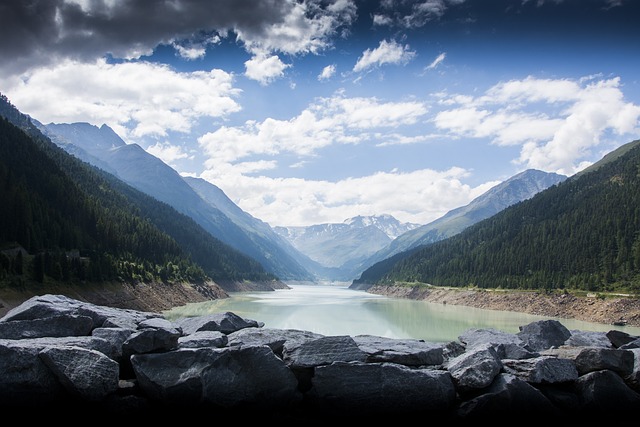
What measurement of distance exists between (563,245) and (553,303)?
40973 millimetres

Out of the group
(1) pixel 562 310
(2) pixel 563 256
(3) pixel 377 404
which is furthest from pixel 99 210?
(3) pixel 377 404

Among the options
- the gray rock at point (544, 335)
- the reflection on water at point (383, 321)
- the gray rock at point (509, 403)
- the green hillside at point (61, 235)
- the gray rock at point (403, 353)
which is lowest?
the reflection on water at point (383, 321)

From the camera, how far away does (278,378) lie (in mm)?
14133

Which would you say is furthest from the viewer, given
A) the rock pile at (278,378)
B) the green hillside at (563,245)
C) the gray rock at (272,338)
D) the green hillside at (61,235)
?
the green hillside at (563,245)

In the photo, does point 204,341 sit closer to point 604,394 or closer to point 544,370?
point 544,370

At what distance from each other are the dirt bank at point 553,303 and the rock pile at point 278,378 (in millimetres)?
56560

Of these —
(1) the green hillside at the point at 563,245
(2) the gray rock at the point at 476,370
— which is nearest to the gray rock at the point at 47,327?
(2) the gray rock at the point at 476,370

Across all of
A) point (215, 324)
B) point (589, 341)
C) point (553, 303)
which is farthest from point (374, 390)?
point (553, 303)

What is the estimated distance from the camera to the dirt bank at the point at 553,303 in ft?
218

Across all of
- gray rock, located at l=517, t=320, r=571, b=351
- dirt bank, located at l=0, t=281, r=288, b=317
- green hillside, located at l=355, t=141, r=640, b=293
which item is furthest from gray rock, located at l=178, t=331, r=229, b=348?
green hillside, located at l=355, t=141, r=640, b=293

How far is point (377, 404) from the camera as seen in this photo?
13.8 metres

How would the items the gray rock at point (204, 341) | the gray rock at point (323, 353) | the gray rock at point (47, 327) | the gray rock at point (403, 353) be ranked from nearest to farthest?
1. the gray rock at point (323, 353)
2. the gray rock at point (47, 327)
3. the gray rock at point (403, 353)
4. the gray rock at point (204, 341)

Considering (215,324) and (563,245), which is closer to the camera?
(215,324)

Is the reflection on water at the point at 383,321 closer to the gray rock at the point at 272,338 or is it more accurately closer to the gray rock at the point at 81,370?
the gray rock at the point at 272,338
